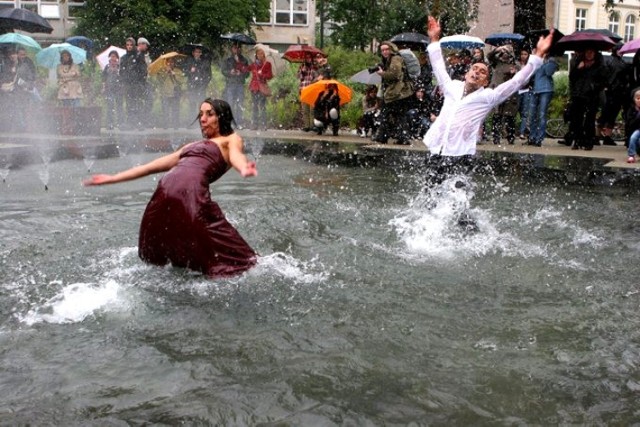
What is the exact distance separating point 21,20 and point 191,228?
16.5 meters

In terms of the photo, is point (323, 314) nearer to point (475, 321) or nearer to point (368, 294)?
point (368, 294)

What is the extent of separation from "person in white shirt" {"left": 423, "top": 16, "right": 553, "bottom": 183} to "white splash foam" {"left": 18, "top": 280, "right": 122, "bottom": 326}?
3670mm

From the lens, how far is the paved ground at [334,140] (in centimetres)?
1456

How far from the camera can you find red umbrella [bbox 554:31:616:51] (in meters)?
14.7

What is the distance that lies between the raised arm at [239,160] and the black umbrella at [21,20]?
16.0 meters

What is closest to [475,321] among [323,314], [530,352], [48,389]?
[530,352]

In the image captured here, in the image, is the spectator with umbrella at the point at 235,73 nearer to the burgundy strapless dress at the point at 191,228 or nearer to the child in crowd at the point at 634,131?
the child in crowd at the point at 634,131

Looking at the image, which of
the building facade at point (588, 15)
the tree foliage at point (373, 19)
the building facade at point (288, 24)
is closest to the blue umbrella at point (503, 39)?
the tree foliage at point (373, 19)

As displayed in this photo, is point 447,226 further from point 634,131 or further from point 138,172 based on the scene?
point 634,131

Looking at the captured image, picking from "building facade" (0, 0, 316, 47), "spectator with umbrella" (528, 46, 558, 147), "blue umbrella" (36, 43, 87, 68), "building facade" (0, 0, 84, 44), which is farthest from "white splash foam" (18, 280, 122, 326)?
"building facade" (0, 0, 316, 47)

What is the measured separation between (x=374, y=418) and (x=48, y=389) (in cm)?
173

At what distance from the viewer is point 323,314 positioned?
16.9 feet

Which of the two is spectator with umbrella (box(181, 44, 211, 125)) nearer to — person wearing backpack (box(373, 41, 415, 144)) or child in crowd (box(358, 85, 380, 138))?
child in crowd (box(358, 85, 380, 138))

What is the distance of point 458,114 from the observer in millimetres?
7547
